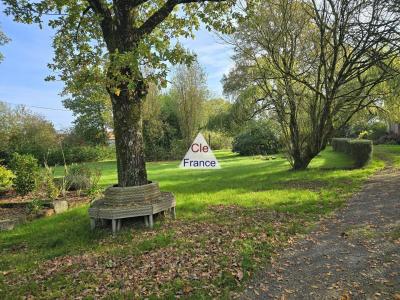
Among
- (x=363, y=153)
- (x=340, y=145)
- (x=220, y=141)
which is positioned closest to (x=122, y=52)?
(x=363, y=153)

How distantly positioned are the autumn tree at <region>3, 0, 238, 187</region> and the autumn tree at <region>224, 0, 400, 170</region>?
6321 mm

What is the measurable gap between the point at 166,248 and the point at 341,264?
272 cm

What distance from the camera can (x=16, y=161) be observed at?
10148 mm

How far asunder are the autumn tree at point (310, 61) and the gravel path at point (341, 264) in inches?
304

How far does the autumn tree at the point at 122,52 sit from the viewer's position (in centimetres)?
642

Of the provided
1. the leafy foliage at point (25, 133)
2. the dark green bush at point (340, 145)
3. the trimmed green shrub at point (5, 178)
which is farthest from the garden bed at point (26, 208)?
the leafy foliage at point (25, 133)

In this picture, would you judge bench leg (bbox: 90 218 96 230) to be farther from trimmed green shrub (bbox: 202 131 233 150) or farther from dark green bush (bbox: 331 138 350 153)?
trimmed green shrub (bbox: 202 131 233 150)

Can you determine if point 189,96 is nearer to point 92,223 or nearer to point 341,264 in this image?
point 92,223

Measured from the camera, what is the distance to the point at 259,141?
98.1ft

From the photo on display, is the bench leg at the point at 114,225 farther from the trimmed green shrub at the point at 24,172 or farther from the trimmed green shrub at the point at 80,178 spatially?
the trimmed green shrub at the point at 80,178

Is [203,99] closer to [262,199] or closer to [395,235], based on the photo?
[262,199]

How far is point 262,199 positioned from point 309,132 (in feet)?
25.0

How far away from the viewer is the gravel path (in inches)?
158

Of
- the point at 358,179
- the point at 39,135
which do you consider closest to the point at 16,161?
the point at 358,179
